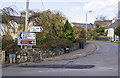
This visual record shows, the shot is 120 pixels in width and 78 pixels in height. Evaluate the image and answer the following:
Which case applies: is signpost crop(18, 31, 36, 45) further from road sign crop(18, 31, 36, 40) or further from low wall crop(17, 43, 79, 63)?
low wall crop(17, 43, 79, 63)

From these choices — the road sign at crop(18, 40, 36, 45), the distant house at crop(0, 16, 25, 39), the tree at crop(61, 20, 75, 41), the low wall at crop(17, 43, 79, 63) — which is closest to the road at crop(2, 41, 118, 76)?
the low wall at crop(17, 43, 79, 63)

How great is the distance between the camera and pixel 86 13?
32.0 meters

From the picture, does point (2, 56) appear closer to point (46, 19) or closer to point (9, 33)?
point (9, 33)

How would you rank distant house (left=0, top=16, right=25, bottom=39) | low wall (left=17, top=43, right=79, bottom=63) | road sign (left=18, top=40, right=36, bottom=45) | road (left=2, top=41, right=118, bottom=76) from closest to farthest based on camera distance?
road (left=2, top=41, right=118, bottom=76), low wall (left=17, top=43, right=79, bottom=63), road sign (left=18, top=40, right=36, bottom=45), distant house (left=0, top=16, right=25, bottom=39)

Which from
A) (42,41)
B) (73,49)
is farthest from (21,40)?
(73,49)

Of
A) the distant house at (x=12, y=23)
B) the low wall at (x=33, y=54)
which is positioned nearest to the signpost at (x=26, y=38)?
the low wall at (x=33, y=54)

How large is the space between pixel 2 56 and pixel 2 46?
1.44 meters

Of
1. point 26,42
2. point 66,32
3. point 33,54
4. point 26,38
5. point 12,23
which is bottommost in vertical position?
point 33,54

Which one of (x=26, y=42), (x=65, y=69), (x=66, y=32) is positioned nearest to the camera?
(x=65, y=69)

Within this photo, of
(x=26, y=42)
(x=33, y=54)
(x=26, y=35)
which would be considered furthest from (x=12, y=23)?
(x=33, y=54)

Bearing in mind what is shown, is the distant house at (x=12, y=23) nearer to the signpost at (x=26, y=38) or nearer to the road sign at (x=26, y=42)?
the signpost at (x=26, y=38)

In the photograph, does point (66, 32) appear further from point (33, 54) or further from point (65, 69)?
point (65, 69)

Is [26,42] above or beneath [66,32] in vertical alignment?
beneath

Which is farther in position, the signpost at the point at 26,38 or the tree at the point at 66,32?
the tree at the point at 66,32
